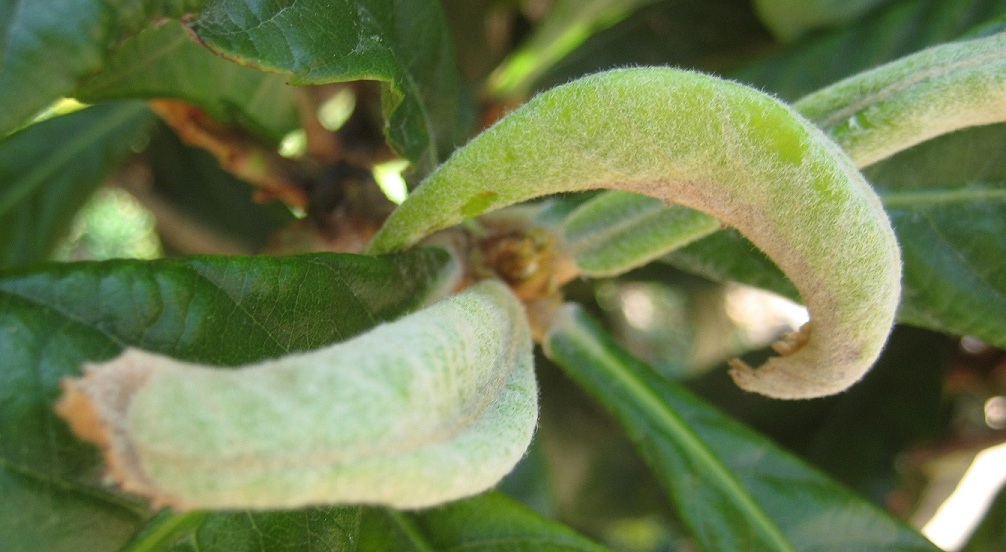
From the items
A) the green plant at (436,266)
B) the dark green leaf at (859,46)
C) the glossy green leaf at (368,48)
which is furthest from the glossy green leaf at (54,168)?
the dark green leaf at (859,46)

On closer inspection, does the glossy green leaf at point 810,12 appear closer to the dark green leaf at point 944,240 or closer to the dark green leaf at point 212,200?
the dark green leaf at point 944,240

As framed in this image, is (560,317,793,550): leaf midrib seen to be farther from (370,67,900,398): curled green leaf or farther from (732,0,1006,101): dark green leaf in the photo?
(732,0,1006,101): dark green leaf

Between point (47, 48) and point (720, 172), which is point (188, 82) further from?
point (720, 172)

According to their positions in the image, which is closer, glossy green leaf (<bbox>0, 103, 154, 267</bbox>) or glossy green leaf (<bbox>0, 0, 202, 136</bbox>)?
glossy green leaf (<bbox>0, 0, 202, 136</bbox>)

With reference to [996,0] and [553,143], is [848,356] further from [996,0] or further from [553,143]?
[996,0]

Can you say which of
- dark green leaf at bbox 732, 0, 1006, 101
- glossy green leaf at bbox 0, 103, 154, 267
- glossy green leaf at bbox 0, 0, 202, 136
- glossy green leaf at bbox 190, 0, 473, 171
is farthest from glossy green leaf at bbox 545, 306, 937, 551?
glossy green leaf at bbox 0, 103, 154, 267

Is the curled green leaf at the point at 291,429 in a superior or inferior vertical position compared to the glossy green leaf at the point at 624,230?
superior

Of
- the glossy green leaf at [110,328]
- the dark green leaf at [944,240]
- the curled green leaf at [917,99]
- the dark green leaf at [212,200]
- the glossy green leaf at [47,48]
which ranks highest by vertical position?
the glossy green leaf at [47,48]

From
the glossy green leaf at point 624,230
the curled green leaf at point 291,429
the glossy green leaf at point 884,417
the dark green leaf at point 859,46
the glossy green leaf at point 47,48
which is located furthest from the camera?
the glossy green leaf at point 884,417
